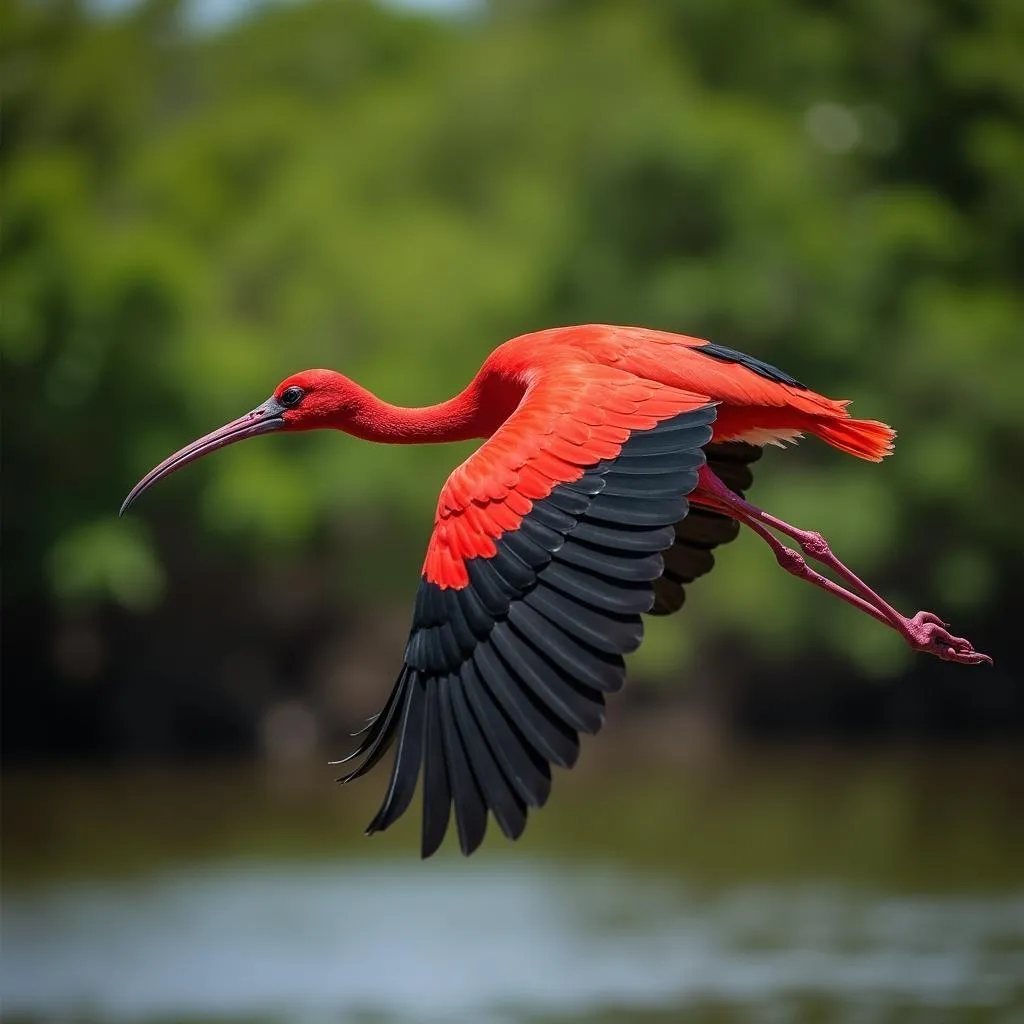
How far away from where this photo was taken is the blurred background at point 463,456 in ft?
89.0

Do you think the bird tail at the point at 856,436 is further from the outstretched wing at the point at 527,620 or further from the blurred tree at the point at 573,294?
the blurred tree at the point at 573,294

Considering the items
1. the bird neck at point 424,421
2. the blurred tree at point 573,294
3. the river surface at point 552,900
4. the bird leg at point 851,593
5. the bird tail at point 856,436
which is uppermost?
the blurred tree at point 573,294

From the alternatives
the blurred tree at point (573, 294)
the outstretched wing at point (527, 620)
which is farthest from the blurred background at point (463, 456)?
the outstretched wing at point (527, 620)

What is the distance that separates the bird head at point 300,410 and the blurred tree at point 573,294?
79.6 ft

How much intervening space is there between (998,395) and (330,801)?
40.9ft

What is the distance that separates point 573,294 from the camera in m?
38.5

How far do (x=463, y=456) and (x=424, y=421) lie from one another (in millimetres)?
26625

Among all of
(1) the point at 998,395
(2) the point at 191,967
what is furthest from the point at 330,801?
(1) the point at 998,395

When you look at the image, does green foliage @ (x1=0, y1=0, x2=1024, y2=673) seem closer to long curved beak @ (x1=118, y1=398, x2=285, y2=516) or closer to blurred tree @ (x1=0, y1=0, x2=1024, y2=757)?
blurred tree @ (x1=0, y1=0, x2=1024, y2=757)

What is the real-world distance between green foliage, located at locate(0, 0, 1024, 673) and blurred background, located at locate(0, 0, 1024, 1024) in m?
0.09

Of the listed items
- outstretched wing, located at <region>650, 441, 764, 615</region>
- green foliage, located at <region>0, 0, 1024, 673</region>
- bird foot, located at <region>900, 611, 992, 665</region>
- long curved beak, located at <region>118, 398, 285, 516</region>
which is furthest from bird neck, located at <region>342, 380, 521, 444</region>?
green foliage, located at <region>0, 0, 1024, 673</region>

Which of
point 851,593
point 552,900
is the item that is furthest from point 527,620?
point 552,900

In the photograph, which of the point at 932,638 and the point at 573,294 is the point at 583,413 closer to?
the point at 932,638

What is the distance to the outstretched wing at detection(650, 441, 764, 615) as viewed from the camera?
10727 mm
